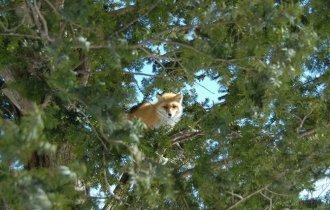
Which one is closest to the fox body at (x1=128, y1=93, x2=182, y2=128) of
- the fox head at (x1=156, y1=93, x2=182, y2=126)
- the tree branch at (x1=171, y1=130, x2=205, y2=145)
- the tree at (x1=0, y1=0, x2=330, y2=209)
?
the fox head at (x1=156, y1=93, x2=182, y2=126)

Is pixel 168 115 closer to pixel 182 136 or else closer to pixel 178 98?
pixel 178 98

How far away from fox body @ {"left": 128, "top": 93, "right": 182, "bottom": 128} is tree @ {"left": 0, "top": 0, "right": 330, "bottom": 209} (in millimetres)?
752

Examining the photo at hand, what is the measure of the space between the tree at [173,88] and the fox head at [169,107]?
724mm

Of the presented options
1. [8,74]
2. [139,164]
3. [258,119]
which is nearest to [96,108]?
[139,164]

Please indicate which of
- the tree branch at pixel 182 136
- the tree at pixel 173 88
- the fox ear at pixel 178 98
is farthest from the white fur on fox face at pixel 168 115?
the tree branch at pixel 182 136

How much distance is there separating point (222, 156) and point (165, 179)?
2589 millimetres

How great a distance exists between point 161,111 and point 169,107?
9.0 inches

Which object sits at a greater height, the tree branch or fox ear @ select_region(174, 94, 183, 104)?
fox ear @ select_region(174, 94, 183, 104)

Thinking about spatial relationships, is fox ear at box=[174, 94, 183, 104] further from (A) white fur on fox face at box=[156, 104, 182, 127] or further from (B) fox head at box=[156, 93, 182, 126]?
(A) white fur on fox face at box=[156, 104, 182, 127]

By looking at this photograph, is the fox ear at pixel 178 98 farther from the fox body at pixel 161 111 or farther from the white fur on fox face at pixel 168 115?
the white fur on fox face at pixel 168 115

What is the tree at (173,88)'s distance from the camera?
15.1ft

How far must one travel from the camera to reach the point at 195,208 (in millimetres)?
7230

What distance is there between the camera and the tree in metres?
4.59

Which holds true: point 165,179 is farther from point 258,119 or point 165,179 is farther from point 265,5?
point 258,119
